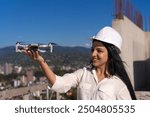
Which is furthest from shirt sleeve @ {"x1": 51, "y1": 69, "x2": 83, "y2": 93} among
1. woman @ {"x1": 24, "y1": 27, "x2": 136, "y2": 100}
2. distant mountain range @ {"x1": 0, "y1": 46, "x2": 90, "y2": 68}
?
distant mountain range @ {"x1": 0, "y1": 46, "x2": 90, "y2": 68}

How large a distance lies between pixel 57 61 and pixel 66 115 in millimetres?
1927

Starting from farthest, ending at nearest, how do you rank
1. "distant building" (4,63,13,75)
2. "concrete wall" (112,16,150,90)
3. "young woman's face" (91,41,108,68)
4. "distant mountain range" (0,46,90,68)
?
"concrete wall" (112,16,150,90) → "distant building" (4,63,13,75) → "distant mountain range" (0,46,90,68) → "young woman's face" (91,41,108,68)

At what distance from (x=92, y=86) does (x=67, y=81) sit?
143mm

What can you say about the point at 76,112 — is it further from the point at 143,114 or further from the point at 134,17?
the point at 134,17

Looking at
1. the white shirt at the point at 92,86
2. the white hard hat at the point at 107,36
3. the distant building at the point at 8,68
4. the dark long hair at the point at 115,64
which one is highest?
the white hard hat at the point at 107,36

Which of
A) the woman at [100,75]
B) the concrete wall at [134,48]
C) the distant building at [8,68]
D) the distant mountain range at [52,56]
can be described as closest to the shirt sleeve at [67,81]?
the woman at [100,75]

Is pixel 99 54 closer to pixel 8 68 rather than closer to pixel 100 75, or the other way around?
pixel 100 75

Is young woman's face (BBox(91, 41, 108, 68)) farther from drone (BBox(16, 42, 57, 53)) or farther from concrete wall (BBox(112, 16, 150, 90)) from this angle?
concrete wall (BBox(112, 16, 150, 90))

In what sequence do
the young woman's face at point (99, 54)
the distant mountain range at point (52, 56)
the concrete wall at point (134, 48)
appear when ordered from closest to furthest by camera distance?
1. the young woman's face at point (99, 54)
2. the distant mountain range at point (52, 56)
3. the concrete wall at point (134, 48)

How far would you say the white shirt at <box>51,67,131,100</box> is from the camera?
5.61ft

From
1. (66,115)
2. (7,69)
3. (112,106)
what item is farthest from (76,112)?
(7,69)

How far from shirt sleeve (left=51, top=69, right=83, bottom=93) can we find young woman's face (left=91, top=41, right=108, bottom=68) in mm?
83

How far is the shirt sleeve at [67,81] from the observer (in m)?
1.80

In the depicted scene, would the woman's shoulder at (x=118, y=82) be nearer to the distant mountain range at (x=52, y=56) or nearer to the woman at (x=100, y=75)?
the woman at (x=100, y=75)
